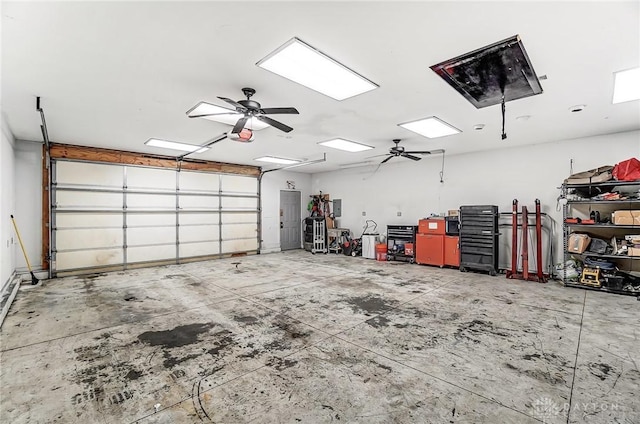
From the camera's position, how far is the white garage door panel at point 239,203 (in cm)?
873

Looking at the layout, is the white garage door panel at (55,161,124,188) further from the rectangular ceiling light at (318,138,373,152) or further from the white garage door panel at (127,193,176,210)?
the rectangular ceiling light at (318,138,373,152)

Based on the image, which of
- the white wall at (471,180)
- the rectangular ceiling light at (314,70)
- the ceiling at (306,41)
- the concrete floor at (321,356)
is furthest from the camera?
the white wall at (471,180)

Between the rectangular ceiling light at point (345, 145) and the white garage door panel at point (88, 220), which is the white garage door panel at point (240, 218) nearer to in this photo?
the white garage door panel at point (88, 220)

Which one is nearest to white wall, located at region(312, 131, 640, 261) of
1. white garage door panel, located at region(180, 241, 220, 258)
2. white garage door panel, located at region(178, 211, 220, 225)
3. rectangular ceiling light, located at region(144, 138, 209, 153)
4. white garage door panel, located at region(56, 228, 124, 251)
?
white garage door panel, located at region(178, 211, 220, 225)

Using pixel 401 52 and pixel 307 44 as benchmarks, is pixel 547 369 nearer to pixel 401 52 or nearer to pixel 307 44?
pixel 401 52

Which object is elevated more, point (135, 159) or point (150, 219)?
point (135, 159)

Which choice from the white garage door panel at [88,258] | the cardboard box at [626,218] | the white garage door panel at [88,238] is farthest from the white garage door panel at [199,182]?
the cardboard box at [626,218]

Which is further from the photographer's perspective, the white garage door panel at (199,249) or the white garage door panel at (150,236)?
the white garage door panel at (199,249)

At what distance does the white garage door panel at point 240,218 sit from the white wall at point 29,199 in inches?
157

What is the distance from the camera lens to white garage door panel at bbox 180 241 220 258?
7863mm

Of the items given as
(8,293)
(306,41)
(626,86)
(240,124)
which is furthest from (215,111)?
(626,86)

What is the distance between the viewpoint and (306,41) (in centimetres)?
246

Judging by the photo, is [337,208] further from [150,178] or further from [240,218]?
[150,178]

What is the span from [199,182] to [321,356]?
6.78 meters
